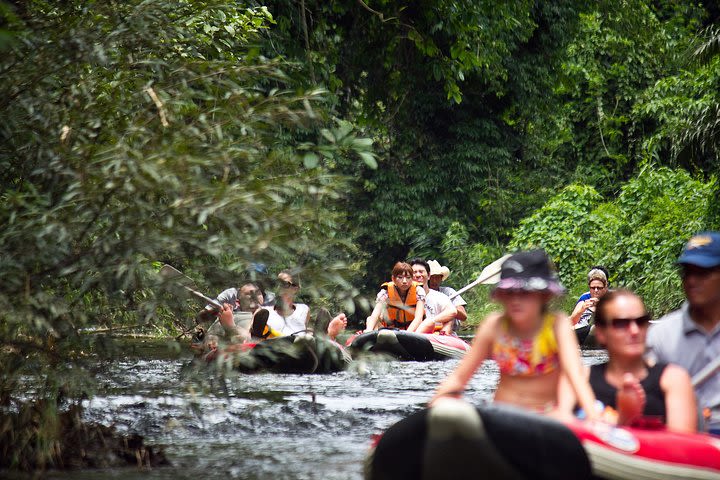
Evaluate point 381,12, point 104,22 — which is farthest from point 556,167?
point 104,22

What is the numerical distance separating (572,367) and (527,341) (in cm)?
24

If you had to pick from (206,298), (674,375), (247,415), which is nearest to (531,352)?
(674,375)

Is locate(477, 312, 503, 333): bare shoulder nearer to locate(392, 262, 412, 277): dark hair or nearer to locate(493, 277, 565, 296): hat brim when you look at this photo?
locate(493, 277, 565, 296): hat brim

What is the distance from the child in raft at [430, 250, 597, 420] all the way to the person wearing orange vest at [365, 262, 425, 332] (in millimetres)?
9506

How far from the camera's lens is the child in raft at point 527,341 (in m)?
4.71

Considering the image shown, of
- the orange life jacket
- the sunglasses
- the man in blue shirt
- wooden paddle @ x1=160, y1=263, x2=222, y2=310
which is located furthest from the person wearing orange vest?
the sunglasses

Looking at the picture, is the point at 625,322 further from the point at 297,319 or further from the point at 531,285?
the point at 297,319

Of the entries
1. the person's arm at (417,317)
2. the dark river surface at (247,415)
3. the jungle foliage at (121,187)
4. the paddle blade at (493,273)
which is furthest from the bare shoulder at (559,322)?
the paddle blade at (493,273)

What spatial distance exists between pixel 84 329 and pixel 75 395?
0.35 meters

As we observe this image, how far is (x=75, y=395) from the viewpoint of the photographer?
6.36 m

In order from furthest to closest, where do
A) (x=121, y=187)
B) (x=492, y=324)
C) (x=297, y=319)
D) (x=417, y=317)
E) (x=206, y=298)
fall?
(x=417, y=317)
(x=297, y=319)
(x=206, y=298)
(x=121, y=187)
(x=492, y=324)

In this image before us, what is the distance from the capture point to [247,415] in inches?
358

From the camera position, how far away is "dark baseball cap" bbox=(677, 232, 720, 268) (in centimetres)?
495

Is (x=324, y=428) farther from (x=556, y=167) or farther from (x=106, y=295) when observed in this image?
(x=556, y=167)
